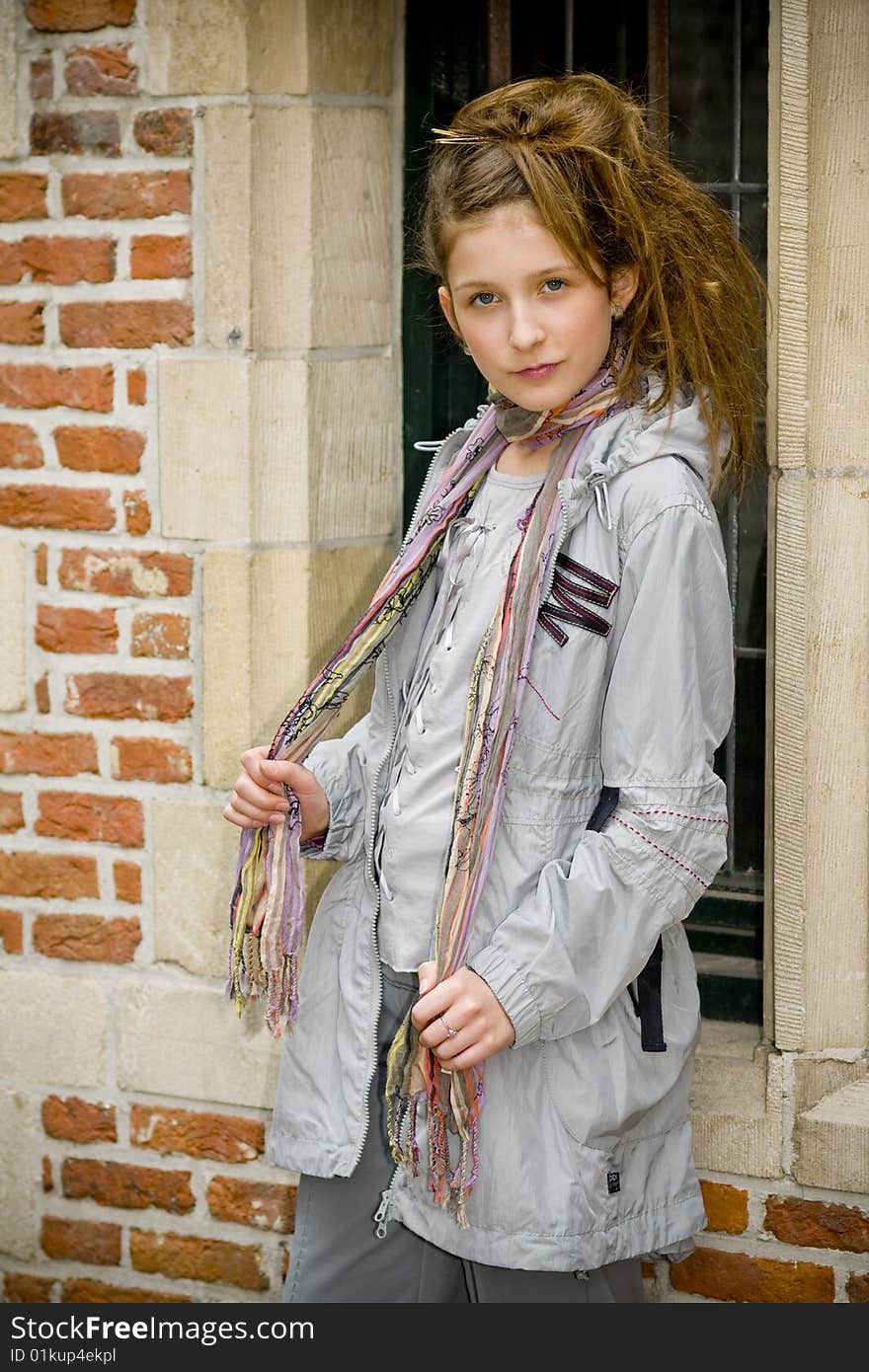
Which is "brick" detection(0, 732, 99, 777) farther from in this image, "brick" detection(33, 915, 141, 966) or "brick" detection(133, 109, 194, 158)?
"brick" detection(133, 109, 194, 158)

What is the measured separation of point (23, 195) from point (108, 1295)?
6.67ft

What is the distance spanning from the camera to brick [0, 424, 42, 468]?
3.02m

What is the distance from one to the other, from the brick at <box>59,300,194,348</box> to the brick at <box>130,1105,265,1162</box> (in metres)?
1.39

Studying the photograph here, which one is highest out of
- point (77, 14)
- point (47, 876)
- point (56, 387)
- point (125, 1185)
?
point (77, 14)

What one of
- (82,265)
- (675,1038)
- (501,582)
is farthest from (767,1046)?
(82,265)

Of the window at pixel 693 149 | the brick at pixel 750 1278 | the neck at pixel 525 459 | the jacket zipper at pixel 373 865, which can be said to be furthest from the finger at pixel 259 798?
the brick at pixel 750 1278

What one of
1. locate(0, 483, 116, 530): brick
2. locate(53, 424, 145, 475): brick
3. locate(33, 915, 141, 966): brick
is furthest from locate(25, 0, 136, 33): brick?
locate(33, 915, 141, 966): brick

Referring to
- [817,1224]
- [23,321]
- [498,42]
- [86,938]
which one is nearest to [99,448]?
[23,321]

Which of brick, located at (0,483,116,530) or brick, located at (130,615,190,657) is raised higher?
brick, located at (0,483,116,530)

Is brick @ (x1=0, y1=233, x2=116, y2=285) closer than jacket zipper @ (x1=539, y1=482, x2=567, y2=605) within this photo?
No

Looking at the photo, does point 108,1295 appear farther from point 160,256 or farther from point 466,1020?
point 160,256

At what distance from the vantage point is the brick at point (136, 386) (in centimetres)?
293

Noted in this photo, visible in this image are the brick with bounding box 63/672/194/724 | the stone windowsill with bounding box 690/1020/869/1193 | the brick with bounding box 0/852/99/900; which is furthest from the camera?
the brick with bounding box 0/852/99/900

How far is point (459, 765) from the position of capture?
2.15 m
